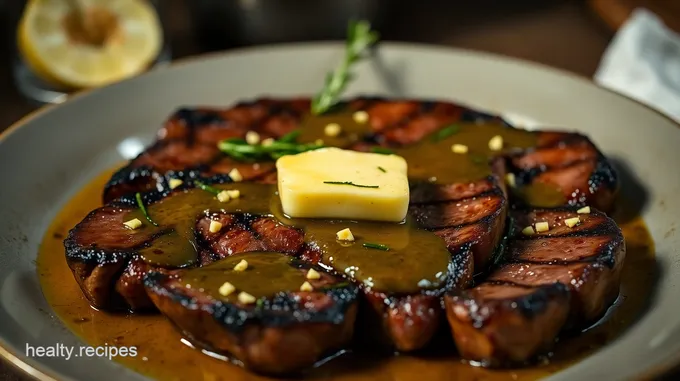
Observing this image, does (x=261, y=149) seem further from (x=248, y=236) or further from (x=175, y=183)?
(x=248, y=236)

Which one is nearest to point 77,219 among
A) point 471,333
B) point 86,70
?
point 86,70

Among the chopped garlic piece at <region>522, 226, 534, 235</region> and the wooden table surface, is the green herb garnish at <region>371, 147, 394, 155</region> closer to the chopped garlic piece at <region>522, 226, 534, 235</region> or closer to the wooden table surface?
the chopped garlic piece at <region>522, 226, 534, 235</region>

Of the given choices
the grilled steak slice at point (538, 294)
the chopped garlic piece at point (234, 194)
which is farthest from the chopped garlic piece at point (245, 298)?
the chopped garlic piece at point (234, 194)

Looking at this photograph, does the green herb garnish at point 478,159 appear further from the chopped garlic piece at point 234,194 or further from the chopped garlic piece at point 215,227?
the chopped garlic piece at point 215,227

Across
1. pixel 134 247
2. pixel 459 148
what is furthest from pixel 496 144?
pixel 134 247

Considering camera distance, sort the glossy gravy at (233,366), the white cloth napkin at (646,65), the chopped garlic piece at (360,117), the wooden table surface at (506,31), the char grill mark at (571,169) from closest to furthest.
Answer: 1. the glossy gravy at (233,366)
2. the char grill mark at (571,169)
3. the chopped garlic piece at (360,117)
4. the white cloth napkin at (646,65)
5. the wooden table surface at (506,31)

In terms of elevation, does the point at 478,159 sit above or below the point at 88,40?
below
